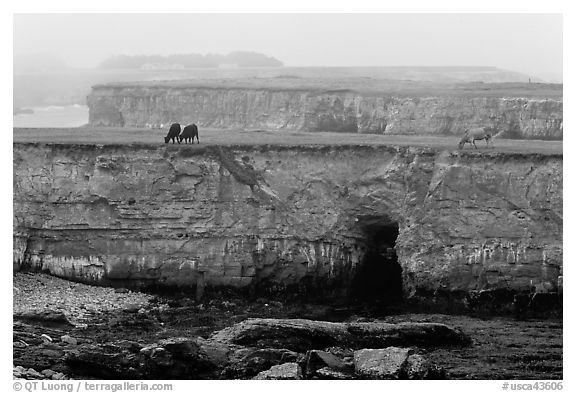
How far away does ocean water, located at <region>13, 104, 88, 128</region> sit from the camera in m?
72.2

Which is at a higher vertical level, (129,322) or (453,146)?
(453,146)

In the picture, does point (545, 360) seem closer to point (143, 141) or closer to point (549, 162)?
point (549, 162)

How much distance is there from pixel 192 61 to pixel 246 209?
3658 centimetres

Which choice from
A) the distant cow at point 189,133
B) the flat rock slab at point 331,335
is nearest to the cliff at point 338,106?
the distant cow at point 189,133

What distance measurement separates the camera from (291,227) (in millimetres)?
51094

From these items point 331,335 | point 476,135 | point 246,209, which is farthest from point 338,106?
point 331,335

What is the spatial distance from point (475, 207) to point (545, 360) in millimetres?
8579

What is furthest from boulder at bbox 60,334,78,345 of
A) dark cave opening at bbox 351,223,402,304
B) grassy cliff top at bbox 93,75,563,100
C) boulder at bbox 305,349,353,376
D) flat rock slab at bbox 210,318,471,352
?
grassy cliff top at bbox 93,75,563,100

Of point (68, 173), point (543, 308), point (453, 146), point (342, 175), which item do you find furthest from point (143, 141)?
point (543, 308)

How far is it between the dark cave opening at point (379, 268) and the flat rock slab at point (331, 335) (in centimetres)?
531

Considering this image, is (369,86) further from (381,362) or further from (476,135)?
(381,362)

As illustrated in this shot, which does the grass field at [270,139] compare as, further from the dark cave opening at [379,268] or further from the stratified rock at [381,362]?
the stratified rock at [381,362]

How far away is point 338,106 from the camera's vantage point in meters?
61.4

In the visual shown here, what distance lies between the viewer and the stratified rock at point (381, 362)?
41.0m
